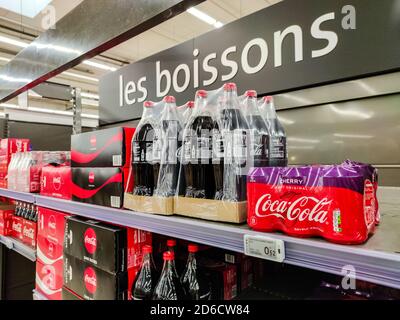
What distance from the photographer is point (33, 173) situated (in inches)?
68.6

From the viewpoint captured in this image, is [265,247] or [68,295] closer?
[265,247]

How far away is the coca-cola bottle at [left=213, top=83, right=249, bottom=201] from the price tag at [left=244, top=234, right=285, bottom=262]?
0.14m

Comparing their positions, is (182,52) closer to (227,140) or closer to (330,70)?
(330,70)

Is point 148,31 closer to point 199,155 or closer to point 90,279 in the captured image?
point 90,279

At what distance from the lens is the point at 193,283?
1.02 metres

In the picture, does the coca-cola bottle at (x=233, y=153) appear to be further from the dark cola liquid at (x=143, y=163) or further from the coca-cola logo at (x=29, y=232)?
the coca-cola logo at (x=29, y=232)

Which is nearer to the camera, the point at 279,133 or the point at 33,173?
the point at 279,133

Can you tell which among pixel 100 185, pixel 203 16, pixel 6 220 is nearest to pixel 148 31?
pixel 203 16

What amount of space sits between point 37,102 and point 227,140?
13.6 metres

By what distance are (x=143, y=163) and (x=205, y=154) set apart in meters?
0.26

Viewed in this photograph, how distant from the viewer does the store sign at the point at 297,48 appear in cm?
147

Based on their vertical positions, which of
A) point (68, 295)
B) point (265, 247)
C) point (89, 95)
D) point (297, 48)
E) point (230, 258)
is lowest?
point (68, 295)

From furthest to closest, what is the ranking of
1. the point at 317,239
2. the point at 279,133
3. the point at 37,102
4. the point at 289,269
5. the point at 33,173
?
the point at 37,102 < the point at 33,173 < the point at 289,269 < the point at 279,133 < the point at 317,239
